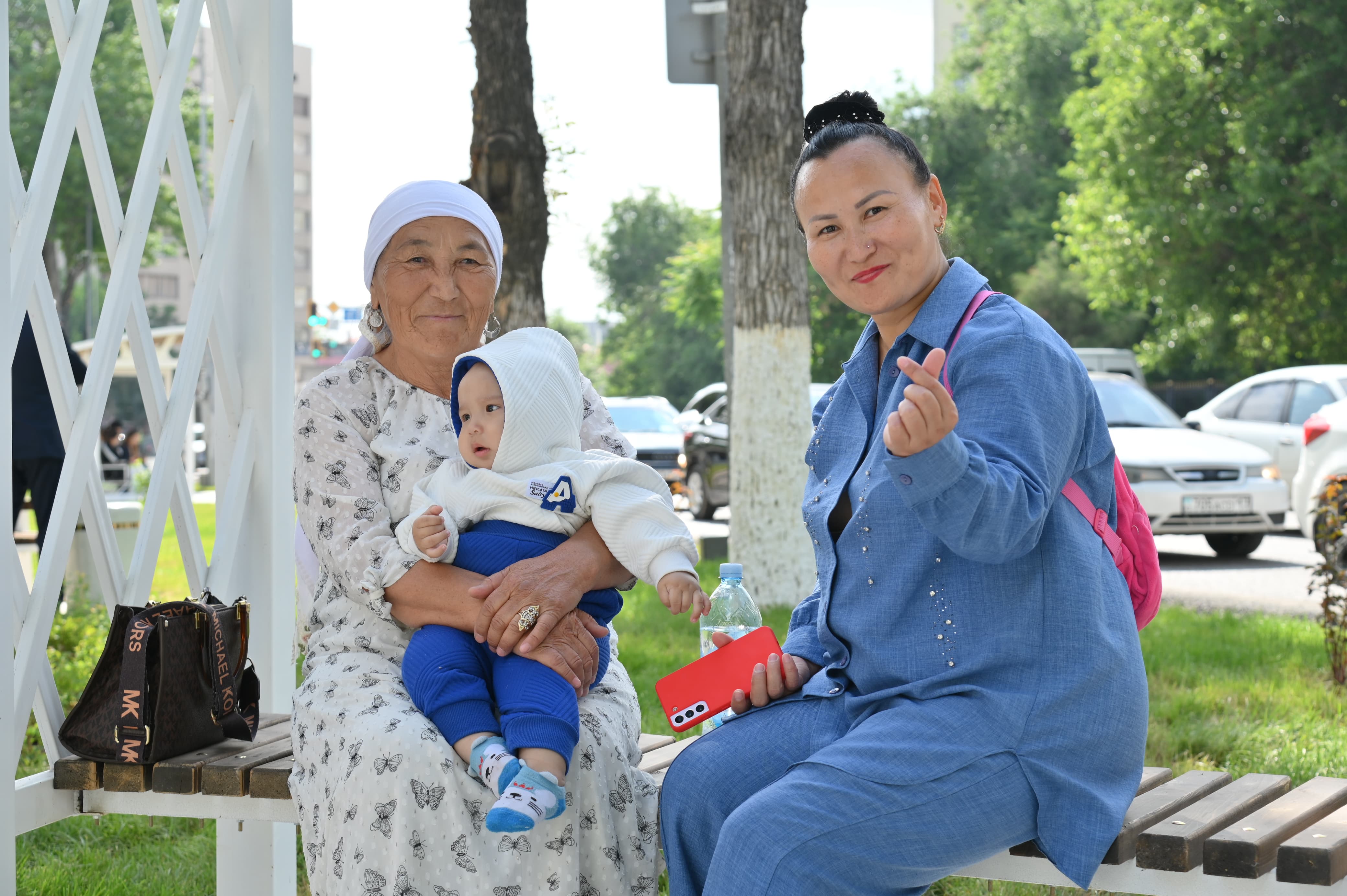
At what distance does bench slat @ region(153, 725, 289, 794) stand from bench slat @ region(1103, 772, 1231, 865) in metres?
2.09

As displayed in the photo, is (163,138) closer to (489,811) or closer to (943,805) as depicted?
(489,811)

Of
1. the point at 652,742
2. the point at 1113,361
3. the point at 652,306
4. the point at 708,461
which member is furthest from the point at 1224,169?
the point at 652,306

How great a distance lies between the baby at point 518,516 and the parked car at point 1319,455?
374 inches

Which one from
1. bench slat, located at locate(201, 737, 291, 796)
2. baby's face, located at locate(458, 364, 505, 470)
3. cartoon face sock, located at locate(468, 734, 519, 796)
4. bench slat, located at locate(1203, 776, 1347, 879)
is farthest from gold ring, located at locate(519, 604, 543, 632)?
bench slat, located at locate(1203, 776, 1347, 879)

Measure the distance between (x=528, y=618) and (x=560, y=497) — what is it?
309mm

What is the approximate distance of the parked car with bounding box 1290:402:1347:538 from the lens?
11.3m

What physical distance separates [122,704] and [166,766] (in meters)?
0.18

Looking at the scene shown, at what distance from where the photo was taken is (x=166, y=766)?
3344 millimetres

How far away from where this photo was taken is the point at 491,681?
300 centimetres

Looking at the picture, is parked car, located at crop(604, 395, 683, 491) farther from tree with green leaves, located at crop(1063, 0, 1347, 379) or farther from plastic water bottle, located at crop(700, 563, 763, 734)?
plastic water bottle, located at crop(700, 563, 763, 734)

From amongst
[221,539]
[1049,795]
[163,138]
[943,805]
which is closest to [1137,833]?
[1049,795]

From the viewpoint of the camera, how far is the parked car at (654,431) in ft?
65.4

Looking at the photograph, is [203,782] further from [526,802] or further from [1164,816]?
[1164,816]

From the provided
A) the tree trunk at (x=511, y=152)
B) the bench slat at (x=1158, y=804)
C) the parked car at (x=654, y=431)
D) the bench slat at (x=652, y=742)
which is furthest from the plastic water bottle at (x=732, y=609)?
the parked car at (x=654, y=431)
